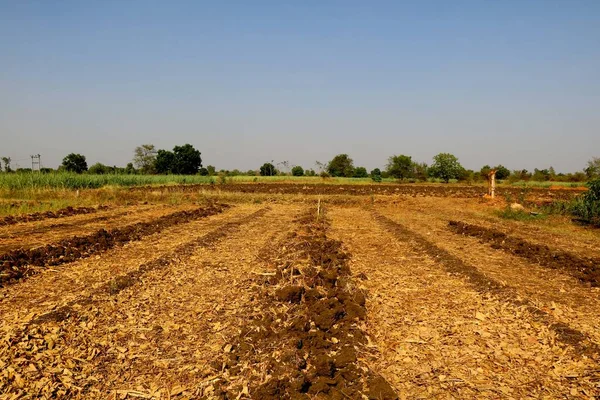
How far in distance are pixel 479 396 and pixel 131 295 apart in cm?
493

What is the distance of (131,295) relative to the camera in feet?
20.6

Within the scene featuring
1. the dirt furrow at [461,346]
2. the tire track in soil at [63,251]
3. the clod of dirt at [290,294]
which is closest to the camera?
the dirt furrow at [461,346]

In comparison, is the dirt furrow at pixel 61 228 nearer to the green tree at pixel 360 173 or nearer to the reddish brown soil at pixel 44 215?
the reddish brown soil at pixel 44 215

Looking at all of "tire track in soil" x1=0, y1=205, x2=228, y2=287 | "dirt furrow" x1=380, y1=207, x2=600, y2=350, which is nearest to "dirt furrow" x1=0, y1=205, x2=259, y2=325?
"tire track in soil" x1=0, y1=205, x2=228, y2=287

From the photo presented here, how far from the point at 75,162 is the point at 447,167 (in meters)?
66.7

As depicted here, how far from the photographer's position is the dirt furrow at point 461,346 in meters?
3.88

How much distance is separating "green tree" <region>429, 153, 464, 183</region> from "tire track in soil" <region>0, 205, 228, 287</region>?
5406 cm

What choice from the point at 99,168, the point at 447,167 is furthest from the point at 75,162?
the point at 447,167

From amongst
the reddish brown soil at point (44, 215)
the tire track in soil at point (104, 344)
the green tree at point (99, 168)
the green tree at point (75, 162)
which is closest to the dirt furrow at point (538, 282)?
the tire track in soil at point (104, 344)

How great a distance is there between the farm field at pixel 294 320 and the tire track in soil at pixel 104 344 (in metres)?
0.02

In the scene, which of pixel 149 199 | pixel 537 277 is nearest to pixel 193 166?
pixel 149 199

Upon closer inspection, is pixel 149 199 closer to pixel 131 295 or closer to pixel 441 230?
pixel 441 230

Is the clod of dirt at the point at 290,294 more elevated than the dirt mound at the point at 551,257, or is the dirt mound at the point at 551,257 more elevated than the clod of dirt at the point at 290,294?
the clod of dirt at the point at 290,294

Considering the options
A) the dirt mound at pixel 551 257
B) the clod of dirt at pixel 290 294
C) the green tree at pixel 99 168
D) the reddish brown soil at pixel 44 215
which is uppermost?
the green tree at pixel 99 168
